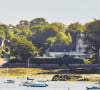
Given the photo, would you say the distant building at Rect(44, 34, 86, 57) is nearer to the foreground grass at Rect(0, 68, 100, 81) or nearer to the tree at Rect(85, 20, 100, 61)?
the tree at Rect(85, 20, 100, 61)

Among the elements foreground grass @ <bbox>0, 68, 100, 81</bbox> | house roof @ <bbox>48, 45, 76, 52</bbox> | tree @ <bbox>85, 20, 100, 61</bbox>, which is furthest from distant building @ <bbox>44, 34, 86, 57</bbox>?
foreground grass @ <bbox>0, 68, 100, 81</bbox>

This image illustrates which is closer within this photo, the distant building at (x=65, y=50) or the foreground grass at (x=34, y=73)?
the foreground grass at (x=34, y=73)

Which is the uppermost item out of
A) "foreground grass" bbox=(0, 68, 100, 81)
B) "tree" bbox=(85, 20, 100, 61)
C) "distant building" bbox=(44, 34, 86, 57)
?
"tree" bbox=(85, 20, 100, 61)

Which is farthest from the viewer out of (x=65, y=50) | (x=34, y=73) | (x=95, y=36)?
(x=65, y=50)

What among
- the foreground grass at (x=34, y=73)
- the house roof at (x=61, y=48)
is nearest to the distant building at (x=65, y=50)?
the house roof at (x=61, y=48)

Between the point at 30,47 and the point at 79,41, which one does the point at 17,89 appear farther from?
the point at 79,41

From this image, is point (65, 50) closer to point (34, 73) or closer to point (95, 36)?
point (95, 36)

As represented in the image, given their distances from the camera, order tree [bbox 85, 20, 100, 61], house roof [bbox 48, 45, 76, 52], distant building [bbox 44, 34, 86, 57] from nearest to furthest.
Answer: tree [bbox 85, 20, 100, 61] → distant building [bbox 44, 34, 86, 57] → house roof [bbox 48, 45, 76, 52]

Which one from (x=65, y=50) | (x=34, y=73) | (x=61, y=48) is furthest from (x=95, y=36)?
(x=34, y=73)

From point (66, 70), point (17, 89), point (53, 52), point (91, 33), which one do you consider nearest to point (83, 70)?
point (66, 70)

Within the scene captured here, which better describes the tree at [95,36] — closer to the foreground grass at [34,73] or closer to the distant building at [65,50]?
the distant building at [65,50]

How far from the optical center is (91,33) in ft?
526

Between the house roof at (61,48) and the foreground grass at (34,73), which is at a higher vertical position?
the house roof at (61,48)

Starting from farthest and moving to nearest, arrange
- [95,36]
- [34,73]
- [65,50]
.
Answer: [65,50] → [95,36] → [34,73]
